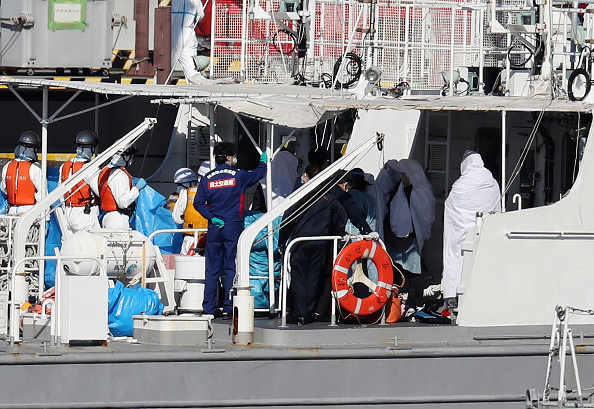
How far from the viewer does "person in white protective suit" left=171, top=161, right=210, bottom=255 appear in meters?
11.3

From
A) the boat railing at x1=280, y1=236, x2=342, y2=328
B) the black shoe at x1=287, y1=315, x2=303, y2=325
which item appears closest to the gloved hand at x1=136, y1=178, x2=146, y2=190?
the boat railing at x1=280, y1=236, x2=342, y2=328

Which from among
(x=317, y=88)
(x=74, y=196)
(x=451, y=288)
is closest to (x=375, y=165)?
(x=317, y=88)

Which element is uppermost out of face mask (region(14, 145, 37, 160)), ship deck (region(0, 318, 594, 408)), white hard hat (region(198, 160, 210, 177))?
face mask (region(14, 145, 37, 160))

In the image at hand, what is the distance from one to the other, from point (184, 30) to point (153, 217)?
2.48 meters

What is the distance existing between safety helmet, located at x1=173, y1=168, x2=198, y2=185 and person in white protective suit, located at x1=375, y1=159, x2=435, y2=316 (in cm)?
189

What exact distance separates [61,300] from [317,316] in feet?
6.91

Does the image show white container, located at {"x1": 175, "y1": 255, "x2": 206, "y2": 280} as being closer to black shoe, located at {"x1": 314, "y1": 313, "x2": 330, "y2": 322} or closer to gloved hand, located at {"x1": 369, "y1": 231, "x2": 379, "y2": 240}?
black shoe, located at {"x1": 314, "y1": 313, "x2": 330, "y2": 322}

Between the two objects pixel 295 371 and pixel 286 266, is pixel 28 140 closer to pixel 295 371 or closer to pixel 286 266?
pixel 286 266

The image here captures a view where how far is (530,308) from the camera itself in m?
9.47

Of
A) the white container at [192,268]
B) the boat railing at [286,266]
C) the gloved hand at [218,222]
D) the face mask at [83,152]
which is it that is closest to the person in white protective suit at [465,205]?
the boat railing at [286,266]

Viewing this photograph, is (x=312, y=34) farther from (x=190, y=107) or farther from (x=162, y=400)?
(x=162, y=400)

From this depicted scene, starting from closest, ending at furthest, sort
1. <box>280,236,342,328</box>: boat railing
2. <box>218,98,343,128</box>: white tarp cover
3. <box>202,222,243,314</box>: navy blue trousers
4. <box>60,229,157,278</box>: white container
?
1. <box>280,236,342,328</box>: boat railing
2. <box>218,98,343,128</box>: white tarp cover
3. <box>202,222,243,314</box>: navy blue trousers
4. <box>60,229,157,278</box>: white container

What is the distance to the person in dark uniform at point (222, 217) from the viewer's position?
10.0m

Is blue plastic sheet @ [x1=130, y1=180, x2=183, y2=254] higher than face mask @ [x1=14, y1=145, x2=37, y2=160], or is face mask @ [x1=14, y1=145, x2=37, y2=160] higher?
face mask @ [x1=14, y1=145, x2=37, y2=160]
